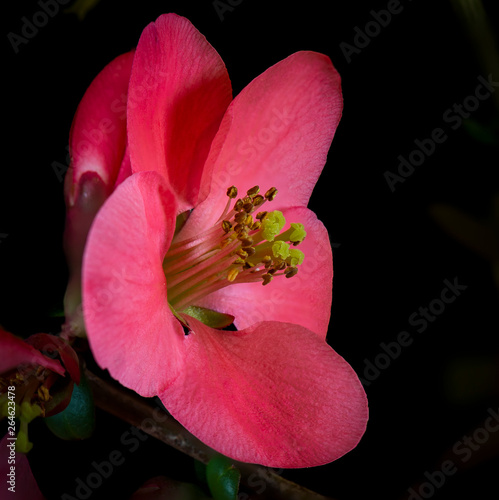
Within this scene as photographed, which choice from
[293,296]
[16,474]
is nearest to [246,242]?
[293,296]

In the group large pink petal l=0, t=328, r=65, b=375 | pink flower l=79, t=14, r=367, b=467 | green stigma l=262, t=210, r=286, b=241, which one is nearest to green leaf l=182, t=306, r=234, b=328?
pink flower l=79, t=14, r=367, b=467

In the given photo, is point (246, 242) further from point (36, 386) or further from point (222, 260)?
point (36, 386)

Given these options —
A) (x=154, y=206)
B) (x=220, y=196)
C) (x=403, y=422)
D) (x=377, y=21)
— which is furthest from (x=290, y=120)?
(x=403, y=422)

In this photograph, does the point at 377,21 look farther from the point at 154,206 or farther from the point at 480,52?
the point at 154,206

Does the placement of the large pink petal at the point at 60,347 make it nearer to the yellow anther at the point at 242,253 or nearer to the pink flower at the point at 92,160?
the pink flower at the point at 92,160

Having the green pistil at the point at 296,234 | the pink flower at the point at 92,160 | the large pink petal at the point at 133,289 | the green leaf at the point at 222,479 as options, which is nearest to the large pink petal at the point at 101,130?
the pink flower at the point at 92,160
